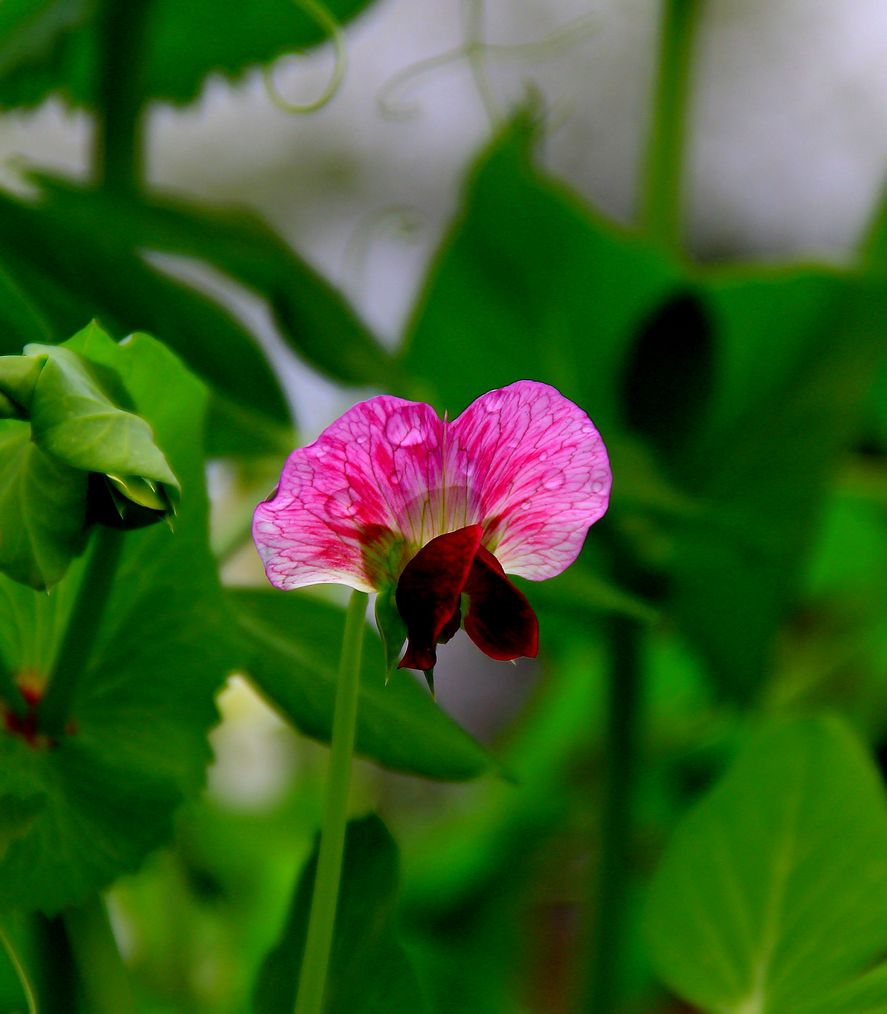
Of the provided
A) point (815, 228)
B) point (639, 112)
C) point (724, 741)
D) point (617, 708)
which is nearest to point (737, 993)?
point (617, 708)

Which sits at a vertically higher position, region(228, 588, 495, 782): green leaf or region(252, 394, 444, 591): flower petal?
region(228, 588, 495, 782): green leaf

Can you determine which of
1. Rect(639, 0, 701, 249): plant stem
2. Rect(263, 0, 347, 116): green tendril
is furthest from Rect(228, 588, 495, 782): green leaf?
Rect(639, 0, 701, 249): plant stem

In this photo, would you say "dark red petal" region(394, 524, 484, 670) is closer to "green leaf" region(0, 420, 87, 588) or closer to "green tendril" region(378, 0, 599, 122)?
"green leaf" region(0, 420, 87, 588)

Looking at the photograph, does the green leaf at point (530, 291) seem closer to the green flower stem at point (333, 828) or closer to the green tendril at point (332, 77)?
the green tendril at point (332, 77)

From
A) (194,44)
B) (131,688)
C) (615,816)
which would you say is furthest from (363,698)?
(194,44)

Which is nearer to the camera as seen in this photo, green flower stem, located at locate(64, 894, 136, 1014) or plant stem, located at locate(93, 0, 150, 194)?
green flower stem, located at locate(64, 894, 136, 1014)

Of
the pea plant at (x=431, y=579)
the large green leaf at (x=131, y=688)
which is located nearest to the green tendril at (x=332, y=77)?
the pea plant at (x=431, y=579)

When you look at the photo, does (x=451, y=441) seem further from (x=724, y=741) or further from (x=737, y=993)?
(x=724, y=741)
